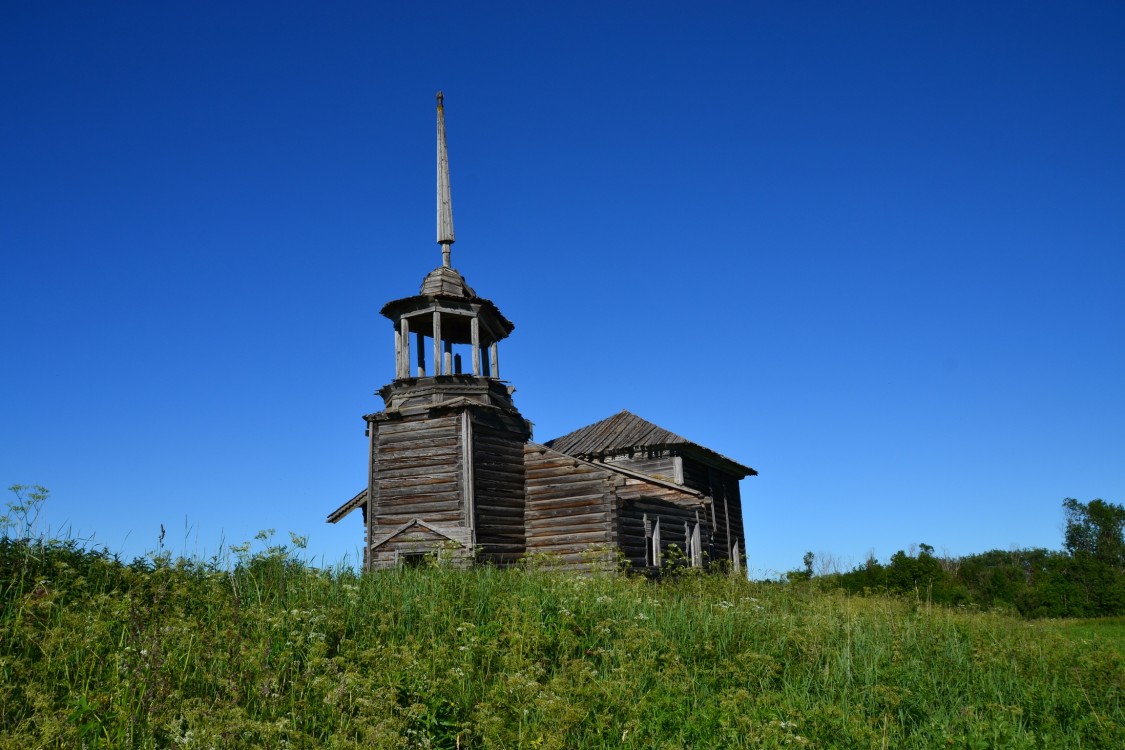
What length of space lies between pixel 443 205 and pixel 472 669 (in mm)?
20580

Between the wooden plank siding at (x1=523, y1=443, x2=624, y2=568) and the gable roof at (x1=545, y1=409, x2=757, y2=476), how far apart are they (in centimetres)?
601

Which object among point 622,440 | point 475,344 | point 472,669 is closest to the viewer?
point 472,669

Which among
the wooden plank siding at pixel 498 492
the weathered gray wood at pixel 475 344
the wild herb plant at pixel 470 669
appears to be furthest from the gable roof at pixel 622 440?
the wild herb plant at pixel 470 669

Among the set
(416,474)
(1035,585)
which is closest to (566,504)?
(416,474)

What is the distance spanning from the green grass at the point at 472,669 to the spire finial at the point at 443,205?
15812 millimetres

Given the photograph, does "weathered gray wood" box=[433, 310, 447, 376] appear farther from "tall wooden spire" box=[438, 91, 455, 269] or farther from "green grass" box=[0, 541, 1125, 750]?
"green grass" box=[0, 541, 1125, 750]

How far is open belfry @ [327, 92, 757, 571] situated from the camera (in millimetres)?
21484

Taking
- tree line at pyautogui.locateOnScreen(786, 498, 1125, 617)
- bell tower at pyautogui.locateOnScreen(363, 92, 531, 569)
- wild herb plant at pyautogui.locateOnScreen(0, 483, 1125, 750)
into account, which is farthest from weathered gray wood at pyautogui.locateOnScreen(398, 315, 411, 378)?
tree line at pyautogui.locateOnScreen(786, 498, 1125, 617)

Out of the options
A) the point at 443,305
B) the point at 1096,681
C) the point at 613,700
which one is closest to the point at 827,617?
the point at 1096,681

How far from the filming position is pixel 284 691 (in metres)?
6.83

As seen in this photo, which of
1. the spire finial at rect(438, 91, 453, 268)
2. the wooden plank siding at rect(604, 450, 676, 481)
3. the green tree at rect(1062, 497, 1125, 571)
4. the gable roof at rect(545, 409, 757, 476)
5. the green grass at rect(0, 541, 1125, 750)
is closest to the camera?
the green grass at rect(0, 541, 1125, 750)

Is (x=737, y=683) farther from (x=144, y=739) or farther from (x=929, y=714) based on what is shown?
(x=144, y=739)

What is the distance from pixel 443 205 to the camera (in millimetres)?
25453

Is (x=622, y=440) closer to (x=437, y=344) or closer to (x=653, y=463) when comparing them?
(x=653, y=463)
